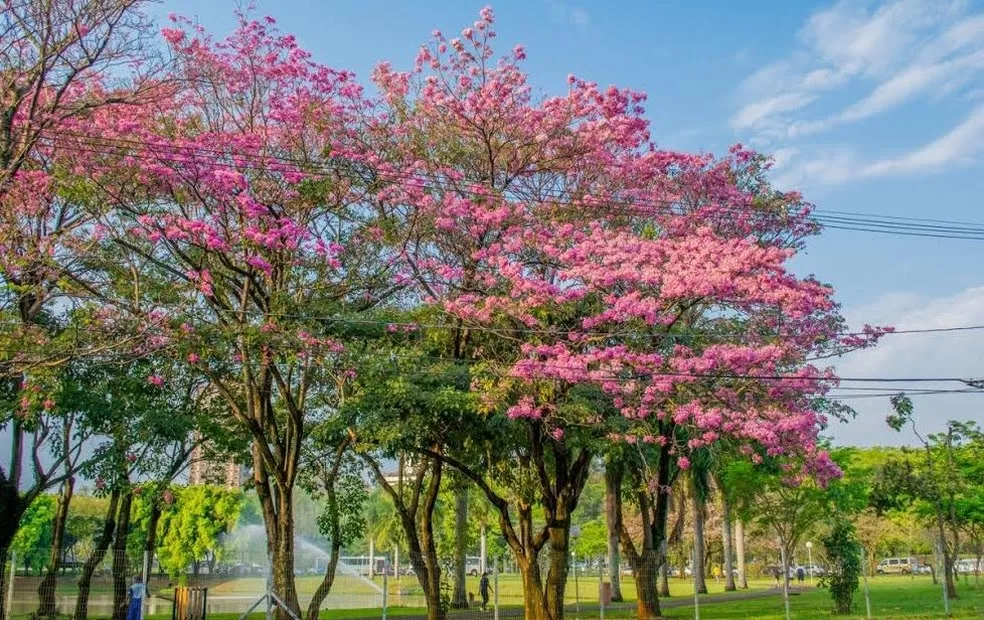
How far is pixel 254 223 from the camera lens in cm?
1592

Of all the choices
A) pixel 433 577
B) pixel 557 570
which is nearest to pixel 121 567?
pixel 433 577

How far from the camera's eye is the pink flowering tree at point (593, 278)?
1544cm

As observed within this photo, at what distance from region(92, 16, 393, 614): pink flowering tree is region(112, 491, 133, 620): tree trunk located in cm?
287

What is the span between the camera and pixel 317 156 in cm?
1703

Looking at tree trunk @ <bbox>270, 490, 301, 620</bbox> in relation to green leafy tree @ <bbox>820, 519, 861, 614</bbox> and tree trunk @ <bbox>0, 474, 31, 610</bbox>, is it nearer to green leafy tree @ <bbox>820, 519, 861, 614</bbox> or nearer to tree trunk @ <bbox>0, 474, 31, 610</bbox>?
tree trunk @ <bbox>0, 474, 31, 610</bbox>

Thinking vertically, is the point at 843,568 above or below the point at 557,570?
below

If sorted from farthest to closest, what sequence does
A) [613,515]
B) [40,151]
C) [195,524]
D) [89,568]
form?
[195,524] < [613,515] < [89,568] < [40,151]

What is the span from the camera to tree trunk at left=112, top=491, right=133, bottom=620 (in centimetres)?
1680

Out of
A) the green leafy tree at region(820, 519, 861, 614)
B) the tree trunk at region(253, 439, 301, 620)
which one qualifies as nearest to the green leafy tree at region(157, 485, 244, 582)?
the tree trunk at region(253, 439, 301, 620)

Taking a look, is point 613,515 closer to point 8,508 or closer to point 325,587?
point 325,587

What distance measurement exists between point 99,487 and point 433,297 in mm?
8047

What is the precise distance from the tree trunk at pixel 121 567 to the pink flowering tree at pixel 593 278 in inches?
269

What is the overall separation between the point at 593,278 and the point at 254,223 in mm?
6354

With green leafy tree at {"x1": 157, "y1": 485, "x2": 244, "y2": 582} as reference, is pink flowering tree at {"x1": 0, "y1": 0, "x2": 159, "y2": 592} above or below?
above
